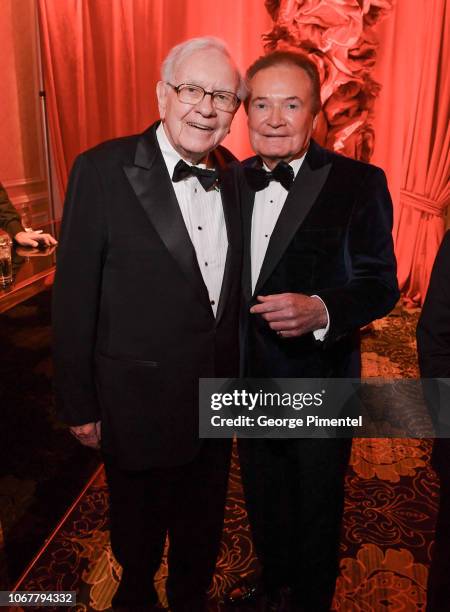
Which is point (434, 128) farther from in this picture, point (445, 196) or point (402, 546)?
point (402, 546)

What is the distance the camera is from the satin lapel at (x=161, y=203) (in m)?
1.18

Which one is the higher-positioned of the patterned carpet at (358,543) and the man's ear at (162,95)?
the man's ear at (162,95)

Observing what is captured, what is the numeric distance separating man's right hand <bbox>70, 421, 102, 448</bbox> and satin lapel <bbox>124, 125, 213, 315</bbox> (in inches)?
19.2

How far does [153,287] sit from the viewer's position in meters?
1.22

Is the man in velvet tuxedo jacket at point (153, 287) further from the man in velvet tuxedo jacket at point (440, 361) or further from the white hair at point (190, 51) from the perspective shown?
the man in velvet tuxedo jacket at point (440, 361)

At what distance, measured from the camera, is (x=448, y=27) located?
Result: 4.21 m

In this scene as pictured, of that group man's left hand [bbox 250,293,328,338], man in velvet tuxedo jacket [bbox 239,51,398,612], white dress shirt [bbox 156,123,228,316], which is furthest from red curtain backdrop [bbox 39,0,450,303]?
man's left hand [bbox 250,293,328,338]

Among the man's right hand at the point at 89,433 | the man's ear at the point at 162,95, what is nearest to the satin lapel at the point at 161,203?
the man's ear at the point at 162,95

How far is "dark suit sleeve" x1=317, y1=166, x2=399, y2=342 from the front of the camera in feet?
4.36

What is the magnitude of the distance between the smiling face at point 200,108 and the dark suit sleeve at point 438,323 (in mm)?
602

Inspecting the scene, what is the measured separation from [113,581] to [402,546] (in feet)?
3.60

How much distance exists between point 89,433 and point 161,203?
25.0 inches

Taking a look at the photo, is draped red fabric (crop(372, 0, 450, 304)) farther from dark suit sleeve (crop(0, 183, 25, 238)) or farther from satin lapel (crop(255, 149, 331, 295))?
satin lapel (crop(255, 149, 331, 295))

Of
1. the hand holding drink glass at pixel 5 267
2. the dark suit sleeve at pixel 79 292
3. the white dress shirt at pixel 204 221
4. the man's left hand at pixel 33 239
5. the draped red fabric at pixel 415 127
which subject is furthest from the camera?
the draped red fabric at pixel 415 127
